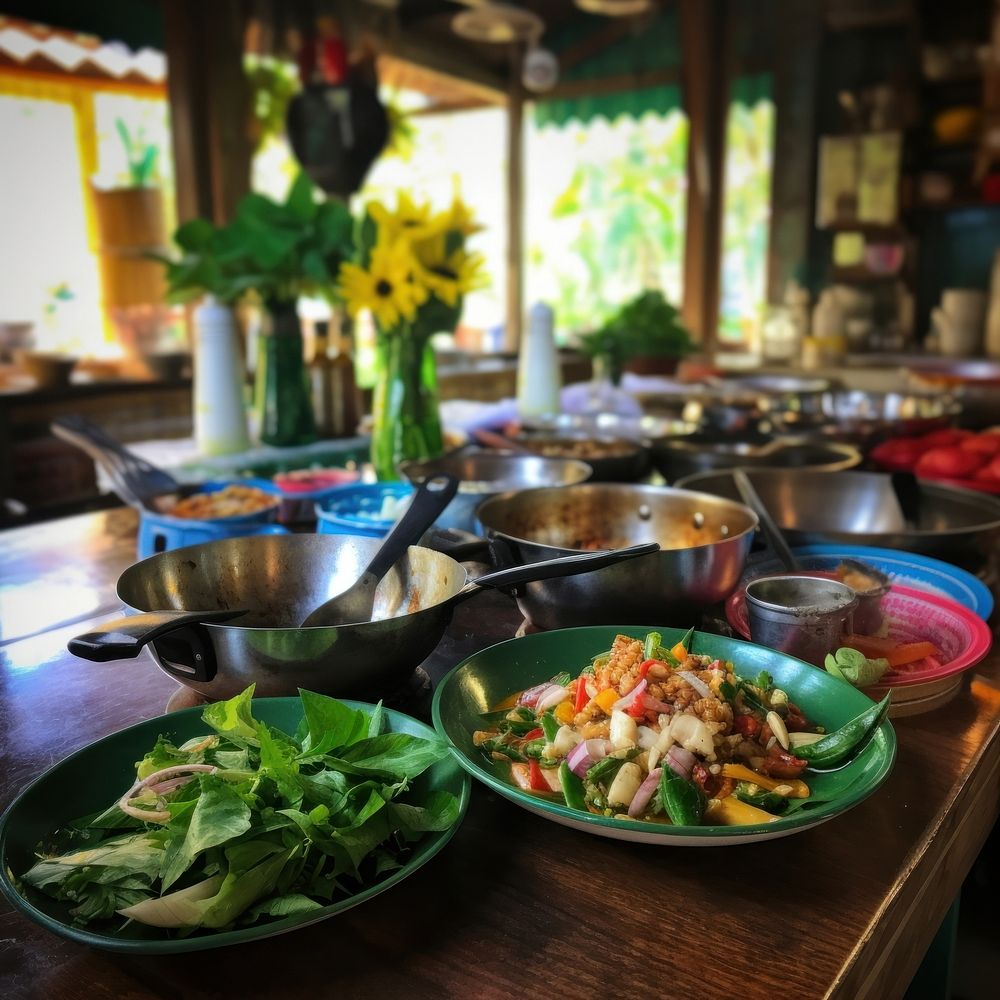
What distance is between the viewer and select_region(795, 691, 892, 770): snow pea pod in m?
0.75

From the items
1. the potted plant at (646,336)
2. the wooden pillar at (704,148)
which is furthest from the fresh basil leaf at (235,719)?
the wooden pillar at (704,148)

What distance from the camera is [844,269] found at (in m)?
6.14

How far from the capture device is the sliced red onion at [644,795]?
71 centimetres

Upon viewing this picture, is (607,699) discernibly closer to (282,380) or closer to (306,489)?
(306,489)

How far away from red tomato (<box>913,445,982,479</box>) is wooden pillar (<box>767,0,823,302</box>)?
490 cm


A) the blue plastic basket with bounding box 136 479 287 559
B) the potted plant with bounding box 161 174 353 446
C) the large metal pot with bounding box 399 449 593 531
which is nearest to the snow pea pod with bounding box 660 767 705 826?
the blue plastic basket with bounding box 136 479 287 559

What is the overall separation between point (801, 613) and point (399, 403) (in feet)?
4.20

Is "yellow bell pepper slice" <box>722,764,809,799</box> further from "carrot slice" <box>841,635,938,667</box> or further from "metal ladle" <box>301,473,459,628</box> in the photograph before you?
"metal ladle" <box>301,473,459,628</box>

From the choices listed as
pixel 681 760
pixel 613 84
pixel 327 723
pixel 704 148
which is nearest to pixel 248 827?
pixel 327 723

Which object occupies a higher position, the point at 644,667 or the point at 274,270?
the point at 274,270

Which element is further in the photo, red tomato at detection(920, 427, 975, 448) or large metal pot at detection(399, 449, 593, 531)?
red tomato at detection(920, 427, 975, 448)

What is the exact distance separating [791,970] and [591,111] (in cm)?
736

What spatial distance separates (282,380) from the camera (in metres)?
2.32

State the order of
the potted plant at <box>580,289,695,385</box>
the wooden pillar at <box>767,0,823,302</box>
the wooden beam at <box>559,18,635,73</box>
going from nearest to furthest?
the potted plant at <box>580,289,695,385</box> → the wooden pillar at <box>767,0,823,302</box> → the wooden beam at <box>559,18,635,73</box>
